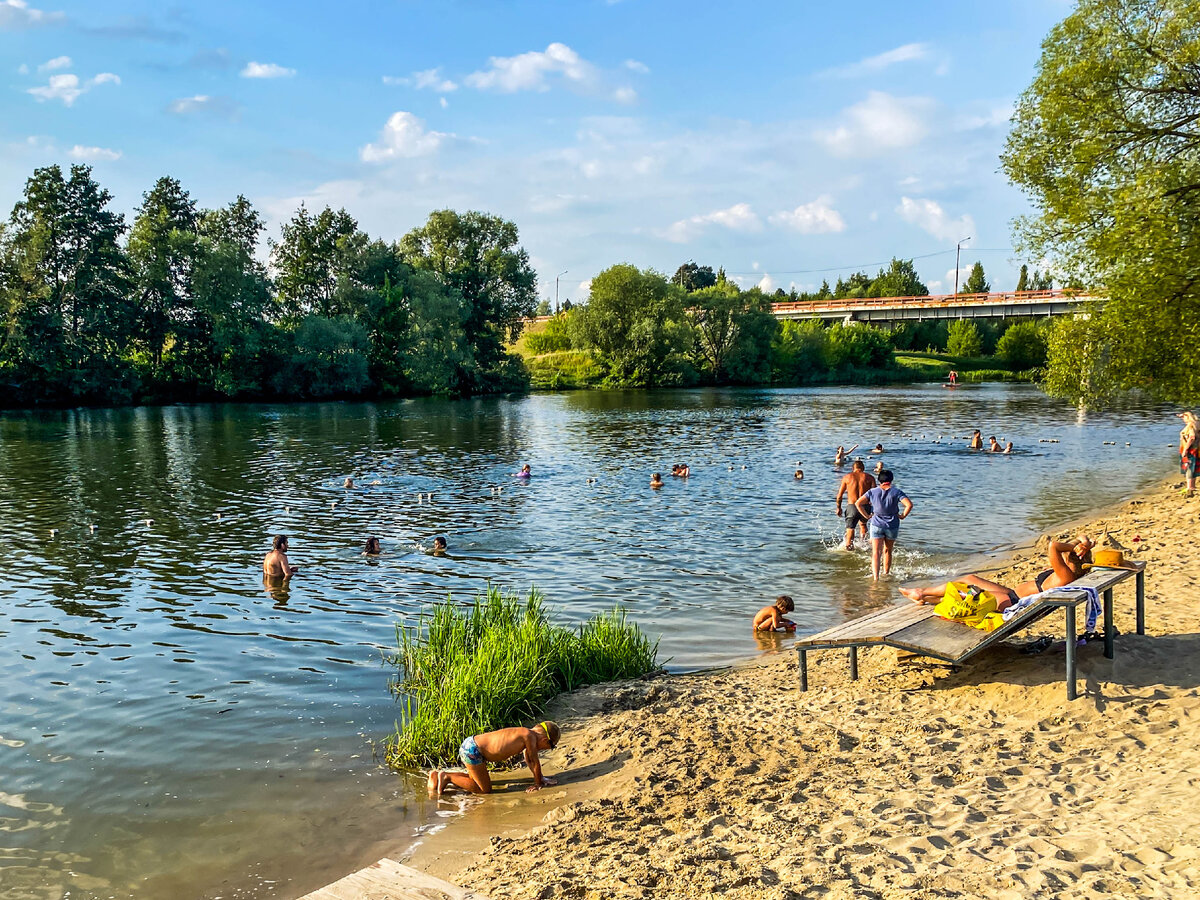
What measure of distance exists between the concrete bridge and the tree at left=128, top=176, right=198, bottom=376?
79.2 meters

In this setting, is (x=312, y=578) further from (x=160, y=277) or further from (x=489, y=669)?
(x=160, y=277)

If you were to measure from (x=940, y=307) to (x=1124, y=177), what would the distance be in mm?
86527

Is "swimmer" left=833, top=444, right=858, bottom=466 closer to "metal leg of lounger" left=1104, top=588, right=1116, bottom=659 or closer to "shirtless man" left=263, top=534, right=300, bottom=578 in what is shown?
"shirtless man" left=263, top=534, right=300, bottom=578

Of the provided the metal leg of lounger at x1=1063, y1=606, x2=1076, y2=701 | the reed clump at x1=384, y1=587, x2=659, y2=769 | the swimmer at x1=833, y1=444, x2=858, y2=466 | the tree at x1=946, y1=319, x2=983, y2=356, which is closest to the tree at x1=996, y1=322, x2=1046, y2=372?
the tree at x1=946, y1=319, x2=983, y2=356

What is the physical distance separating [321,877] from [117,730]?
4.88 m

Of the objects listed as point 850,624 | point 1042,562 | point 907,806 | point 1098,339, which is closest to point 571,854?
point 907,806

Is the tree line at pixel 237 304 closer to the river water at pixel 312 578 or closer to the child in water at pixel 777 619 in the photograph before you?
A: the river water at pixel 312 578

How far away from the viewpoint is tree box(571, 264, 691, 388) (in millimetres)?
99312

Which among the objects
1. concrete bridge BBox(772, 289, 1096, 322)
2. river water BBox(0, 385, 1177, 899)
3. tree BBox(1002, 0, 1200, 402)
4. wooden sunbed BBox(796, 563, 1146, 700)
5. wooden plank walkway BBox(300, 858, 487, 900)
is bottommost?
river water BBox(0, 385, 1177, 899)

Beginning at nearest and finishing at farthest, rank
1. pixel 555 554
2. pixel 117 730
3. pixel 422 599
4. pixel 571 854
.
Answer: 1. pixel 571 854
2. pixel 117 730
3. pixel 422 599
4. pixel 555 554

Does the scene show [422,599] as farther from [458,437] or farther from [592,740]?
[458,437]

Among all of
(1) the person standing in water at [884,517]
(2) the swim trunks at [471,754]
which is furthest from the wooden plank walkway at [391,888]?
(1) the person standing in water at [884,517]

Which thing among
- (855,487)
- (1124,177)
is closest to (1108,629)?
(855,487)

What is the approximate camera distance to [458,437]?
4850cm
